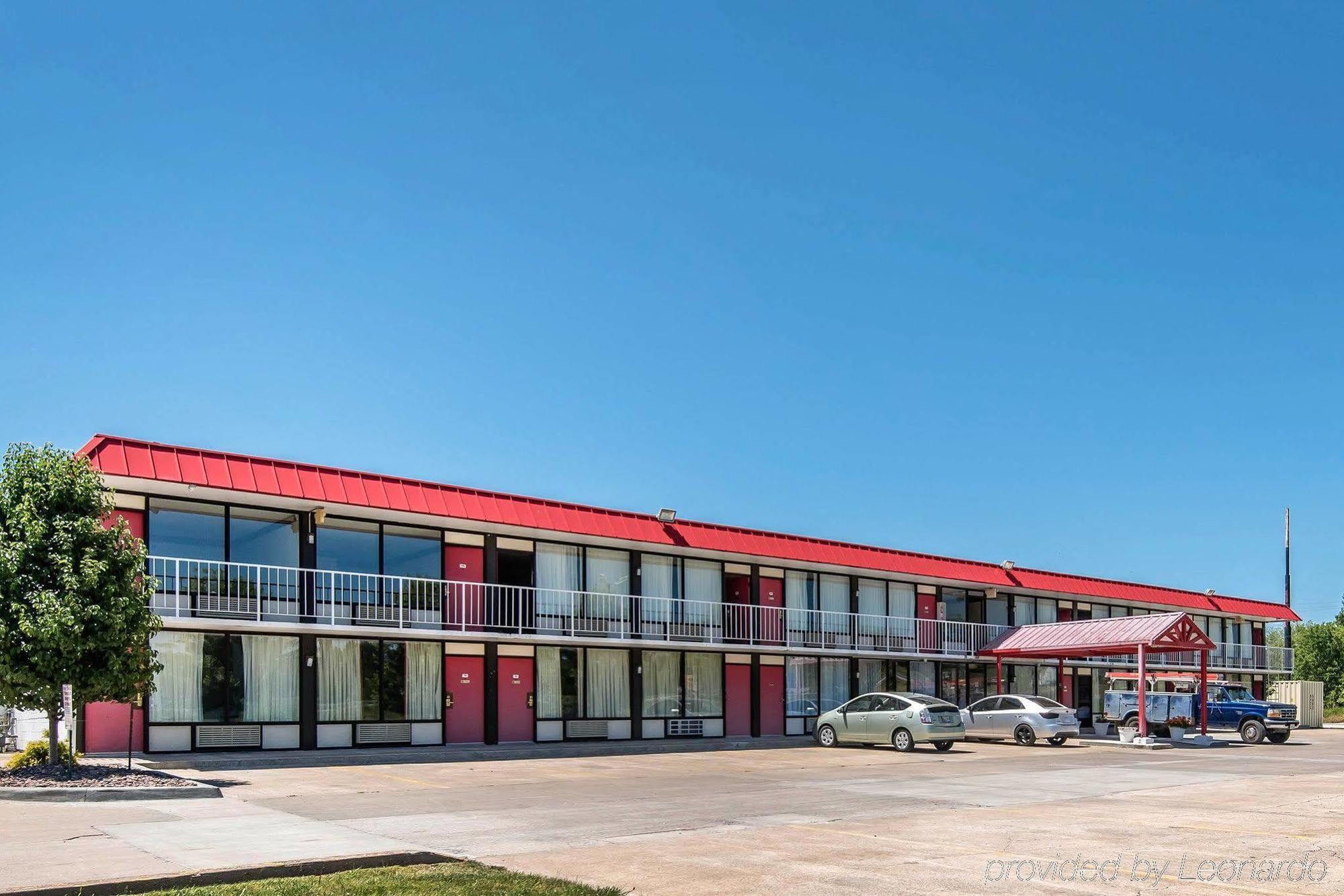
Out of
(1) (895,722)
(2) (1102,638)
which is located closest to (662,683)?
(1) (895,722)

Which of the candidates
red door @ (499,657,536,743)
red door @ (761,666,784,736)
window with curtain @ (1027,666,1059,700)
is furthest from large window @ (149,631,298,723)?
window with curtain @ (1027,666,1059,700)

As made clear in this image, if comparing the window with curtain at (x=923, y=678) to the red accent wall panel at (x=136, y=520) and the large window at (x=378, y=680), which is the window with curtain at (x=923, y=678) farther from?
the red accent wall panel at (x=136, y=520)

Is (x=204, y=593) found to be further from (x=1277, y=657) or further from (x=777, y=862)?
(x=1277, y=657)

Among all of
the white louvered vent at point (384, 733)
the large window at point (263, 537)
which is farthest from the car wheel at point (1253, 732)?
the large window at point (263, 537)

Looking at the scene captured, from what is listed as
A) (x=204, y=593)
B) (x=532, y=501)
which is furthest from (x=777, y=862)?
(x=532, y=501)

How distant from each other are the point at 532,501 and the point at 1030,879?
19778mm

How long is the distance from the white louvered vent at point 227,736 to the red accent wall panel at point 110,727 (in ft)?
3.80

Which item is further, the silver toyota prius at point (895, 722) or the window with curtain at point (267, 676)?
the silver toyota prius at point (895, 722)

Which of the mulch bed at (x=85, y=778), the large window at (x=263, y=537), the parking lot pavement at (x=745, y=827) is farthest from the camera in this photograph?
the large window at (x=263, y=537)

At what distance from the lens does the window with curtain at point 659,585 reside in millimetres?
32375

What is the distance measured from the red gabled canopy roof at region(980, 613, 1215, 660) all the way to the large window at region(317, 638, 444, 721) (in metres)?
19.8

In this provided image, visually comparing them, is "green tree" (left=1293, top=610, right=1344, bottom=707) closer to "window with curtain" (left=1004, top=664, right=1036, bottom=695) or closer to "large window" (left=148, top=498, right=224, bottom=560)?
"window with curtain" (left=1004, top=664, right=1036, bottom=695)

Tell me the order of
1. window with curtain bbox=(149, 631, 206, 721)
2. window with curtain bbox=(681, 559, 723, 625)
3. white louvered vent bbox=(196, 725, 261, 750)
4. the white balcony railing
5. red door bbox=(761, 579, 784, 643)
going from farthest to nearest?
red door bbox=(761, 579, 784, 643)
window with curtain bbox=(681, 559, 723, 625)
the white balcony railing
white louvered vent bbox=(196, 725, 261, 750)
window with curtain bbox=(149, 631, 206, 721)

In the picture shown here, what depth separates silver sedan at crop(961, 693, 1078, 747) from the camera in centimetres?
3262
